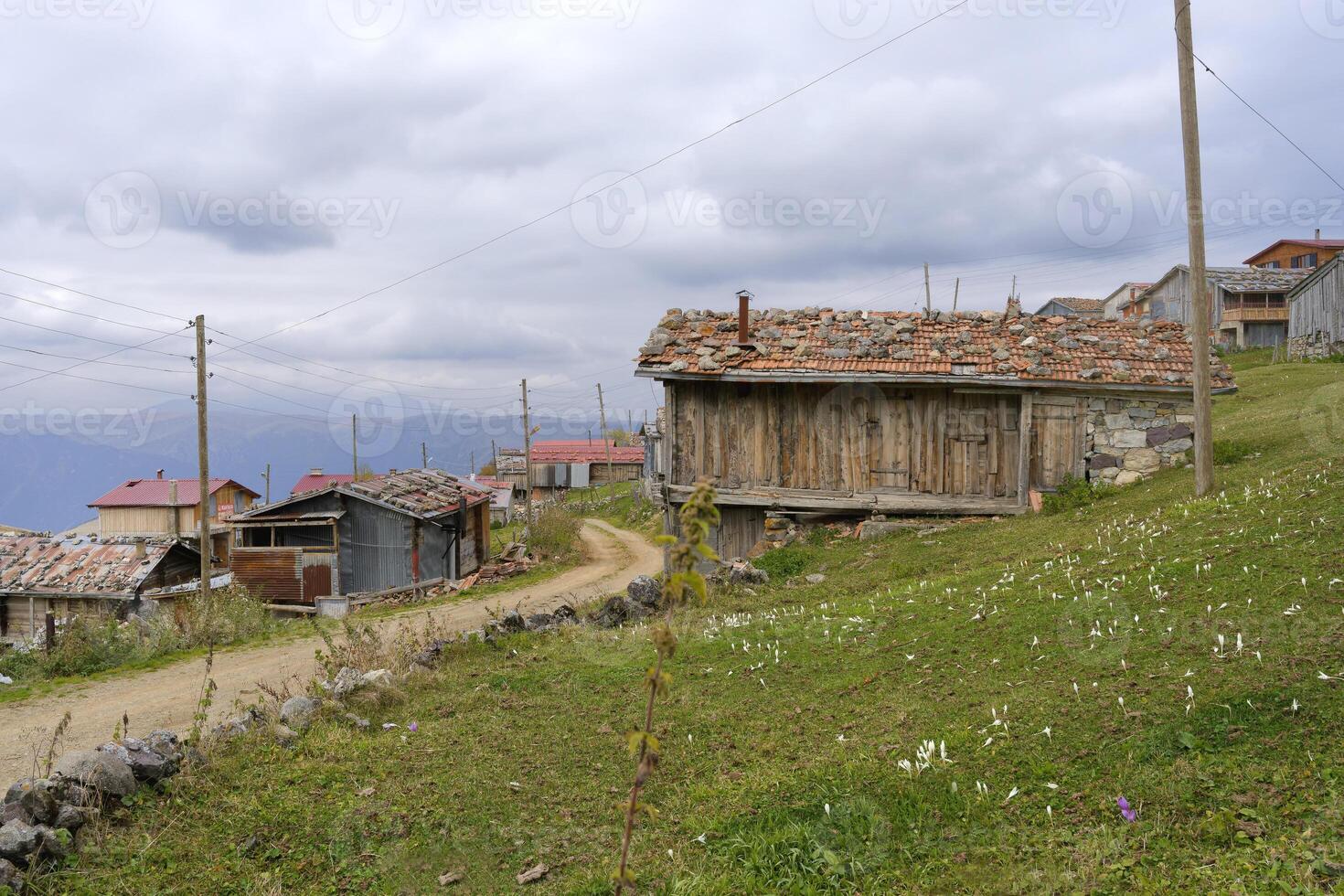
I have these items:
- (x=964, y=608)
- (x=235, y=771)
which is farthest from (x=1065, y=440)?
(x=235, y=771)

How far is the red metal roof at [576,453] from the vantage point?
6782cm

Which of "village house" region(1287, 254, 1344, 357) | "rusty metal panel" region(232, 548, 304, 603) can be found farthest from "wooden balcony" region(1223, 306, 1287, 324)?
"rusty metal panel" region(232, 548, 304, 603)

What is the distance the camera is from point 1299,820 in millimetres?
4293

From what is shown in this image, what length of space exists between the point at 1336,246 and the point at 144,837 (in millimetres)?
72414

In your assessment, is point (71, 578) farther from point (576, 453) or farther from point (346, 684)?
point (576, 453)

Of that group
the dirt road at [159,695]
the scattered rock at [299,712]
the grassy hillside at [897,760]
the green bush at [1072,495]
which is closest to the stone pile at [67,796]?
the grassy hillside at [897,760]

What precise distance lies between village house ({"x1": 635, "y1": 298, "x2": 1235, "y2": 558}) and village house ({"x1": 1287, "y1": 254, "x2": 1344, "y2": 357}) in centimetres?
2517

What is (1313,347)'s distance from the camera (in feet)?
123

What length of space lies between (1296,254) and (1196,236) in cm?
6013

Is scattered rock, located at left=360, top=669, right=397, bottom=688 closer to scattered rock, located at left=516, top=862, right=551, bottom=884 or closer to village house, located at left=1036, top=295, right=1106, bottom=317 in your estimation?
scattered rock, located at left=516, top=862, right=551, bottom=884

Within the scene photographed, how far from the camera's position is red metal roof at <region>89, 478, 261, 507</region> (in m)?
48.3

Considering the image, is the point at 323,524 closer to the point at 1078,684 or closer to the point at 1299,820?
the point at 1078,684

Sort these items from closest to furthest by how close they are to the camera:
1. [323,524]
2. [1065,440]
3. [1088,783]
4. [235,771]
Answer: [1088,783], [235,771], [1065,440], [323,524]

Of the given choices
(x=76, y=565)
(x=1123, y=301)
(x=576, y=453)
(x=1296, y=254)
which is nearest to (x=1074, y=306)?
(x=1123, y=301)
